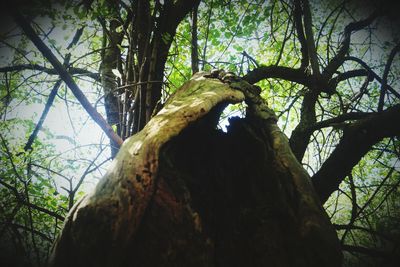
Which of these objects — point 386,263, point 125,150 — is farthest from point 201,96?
point 386,263

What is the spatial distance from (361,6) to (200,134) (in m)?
4.52

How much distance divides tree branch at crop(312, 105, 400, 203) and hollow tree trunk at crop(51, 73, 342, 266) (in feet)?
4.37

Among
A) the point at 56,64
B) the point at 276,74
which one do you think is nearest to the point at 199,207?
the point at 56,64

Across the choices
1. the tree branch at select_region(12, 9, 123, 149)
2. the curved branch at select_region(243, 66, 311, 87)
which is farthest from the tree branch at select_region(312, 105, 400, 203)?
the tree branch at select_region(12, 9, 123, 149)

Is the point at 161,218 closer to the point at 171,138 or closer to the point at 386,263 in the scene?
the point at 171,138

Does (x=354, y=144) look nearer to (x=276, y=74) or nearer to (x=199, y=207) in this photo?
(x=276, y=74)

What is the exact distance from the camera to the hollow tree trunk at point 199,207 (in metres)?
0.69

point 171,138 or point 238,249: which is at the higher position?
point 171,138

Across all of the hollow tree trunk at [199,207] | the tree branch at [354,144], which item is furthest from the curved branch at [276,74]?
the hollow tree trunk at [199,207]

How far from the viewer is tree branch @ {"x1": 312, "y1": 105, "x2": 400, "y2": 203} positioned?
82.7 inches

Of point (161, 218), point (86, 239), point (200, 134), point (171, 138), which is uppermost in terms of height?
point (200, 134)

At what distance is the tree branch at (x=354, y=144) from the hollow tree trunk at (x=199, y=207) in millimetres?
1332

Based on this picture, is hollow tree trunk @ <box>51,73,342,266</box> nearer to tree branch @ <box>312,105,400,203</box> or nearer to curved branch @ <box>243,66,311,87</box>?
tree branch @ <box>312,105,400,203</box>

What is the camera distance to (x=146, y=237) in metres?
0.79
